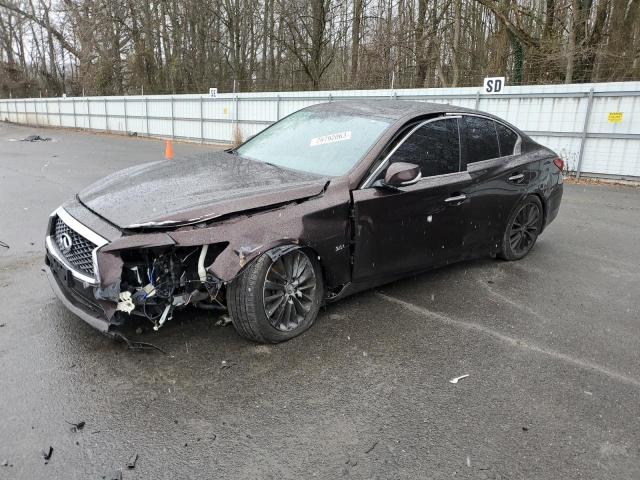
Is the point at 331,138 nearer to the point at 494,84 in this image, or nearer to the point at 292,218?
the point at 292,218

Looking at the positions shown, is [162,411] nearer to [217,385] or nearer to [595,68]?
[217,385]

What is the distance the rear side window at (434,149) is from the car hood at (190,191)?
85 cm

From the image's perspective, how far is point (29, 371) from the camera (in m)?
3.08

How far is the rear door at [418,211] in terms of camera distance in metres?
3.77

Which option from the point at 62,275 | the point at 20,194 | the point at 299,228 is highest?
the point at 299,228

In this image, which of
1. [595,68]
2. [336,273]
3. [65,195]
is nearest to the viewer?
[336,273]

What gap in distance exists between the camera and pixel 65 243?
11.0ft

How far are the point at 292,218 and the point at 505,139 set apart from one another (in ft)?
9.63

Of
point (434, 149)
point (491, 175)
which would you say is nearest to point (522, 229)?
point (491, 175)

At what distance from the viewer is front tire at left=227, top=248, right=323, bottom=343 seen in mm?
3203

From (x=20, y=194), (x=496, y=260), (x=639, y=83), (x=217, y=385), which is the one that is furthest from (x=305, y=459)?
(x=639, y=83)

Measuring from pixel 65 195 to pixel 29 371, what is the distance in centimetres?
630

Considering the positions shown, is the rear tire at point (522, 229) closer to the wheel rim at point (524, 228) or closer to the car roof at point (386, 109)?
the wheel rim at point (524, 228)

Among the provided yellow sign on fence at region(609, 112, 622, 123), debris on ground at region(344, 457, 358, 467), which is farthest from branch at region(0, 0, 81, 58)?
debris on ground at region(344, 457, 358, 467)
